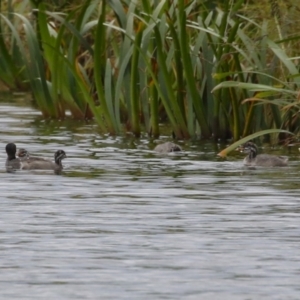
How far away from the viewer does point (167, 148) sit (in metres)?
16.1

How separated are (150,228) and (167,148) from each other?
5.56m

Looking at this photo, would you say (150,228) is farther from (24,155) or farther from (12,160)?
(24,155)

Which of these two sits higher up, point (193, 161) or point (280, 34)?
point (280, 34)

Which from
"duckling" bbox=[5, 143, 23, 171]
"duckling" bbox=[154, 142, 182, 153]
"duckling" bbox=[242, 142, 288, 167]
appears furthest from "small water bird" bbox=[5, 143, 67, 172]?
"duckling" bbox=[242, 142, 288, 167]

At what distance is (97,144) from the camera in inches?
688

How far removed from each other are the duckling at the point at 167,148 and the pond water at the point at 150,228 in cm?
15

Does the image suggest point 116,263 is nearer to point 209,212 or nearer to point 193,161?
point 209,212

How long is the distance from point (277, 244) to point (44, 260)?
174cm

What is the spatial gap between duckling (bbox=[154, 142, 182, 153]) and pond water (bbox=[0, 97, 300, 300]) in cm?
15

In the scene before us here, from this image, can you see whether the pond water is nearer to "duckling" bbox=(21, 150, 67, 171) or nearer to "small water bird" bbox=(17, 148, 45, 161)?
"duckling" bbox=(21, 150, 67, 171)

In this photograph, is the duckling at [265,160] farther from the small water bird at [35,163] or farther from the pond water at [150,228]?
the small water bird at [35,163]

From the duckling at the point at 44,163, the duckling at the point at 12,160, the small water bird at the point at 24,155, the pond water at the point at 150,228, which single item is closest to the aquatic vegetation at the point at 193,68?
the pond water at the point at 150,228

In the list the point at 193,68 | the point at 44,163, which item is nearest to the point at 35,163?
the point at 44,163

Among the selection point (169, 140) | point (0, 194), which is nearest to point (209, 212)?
point (0, 194)
